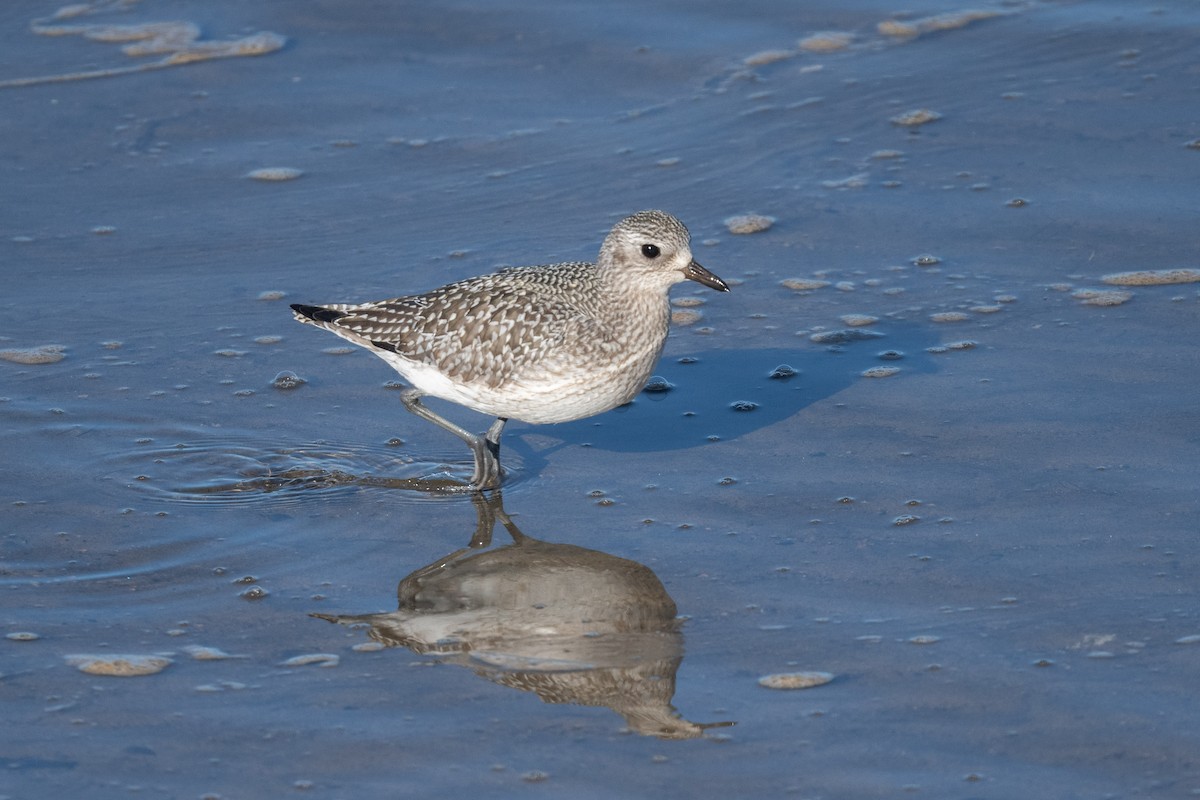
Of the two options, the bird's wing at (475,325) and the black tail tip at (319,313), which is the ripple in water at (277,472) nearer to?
the bird's wing at (475,325)

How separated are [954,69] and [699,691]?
6820mm

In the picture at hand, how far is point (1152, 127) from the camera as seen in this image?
10.2 m

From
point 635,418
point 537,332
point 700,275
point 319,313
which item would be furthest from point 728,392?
point 319,313

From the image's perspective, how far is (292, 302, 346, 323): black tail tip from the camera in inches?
302

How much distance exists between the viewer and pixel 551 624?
20.1 ft

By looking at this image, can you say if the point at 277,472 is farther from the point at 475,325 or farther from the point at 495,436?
the point at 475,325

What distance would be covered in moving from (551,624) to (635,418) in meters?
2.00

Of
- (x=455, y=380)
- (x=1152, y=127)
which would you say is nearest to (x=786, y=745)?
(x=455, y=380)

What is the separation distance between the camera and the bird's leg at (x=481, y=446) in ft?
24.0

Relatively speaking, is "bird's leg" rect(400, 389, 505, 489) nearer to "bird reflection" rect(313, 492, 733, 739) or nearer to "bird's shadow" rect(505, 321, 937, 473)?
"bird's shadow" rect(505, 321, 937, 473)

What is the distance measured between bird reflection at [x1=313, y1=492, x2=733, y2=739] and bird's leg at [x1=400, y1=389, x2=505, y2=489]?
359 millimetres

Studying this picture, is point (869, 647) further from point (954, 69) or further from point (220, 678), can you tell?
point (954, 69)

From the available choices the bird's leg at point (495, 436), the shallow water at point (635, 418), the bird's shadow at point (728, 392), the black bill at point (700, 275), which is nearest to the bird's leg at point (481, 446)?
the bird's leg at point (495, 436)

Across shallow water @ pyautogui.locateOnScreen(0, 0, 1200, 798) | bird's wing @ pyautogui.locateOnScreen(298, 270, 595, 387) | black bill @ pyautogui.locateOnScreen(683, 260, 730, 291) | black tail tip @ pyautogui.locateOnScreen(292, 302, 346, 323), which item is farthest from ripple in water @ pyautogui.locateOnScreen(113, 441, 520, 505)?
black bill @ pyautogui.locateOnScreen(683, 260, 730, 291)
